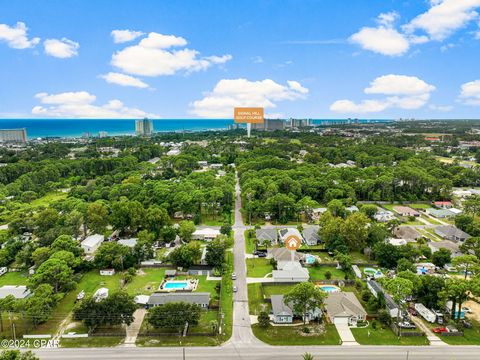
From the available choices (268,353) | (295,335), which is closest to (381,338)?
(295,335)

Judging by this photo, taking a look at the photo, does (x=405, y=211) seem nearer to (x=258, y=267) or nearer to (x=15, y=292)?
(x=258, y=267)

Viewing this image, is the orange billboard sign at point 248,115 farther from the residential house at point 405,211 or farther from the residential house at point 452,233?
the residential house at point 452,233

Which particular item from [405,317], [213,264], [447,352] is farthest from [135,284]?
[447,352]

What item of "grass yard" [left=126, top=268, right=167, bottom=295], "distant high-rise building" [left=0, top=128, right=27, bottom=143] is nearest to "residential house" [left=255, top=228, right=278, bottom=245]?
"grass yard" [left=126, top=268, right=167, bottom=295]

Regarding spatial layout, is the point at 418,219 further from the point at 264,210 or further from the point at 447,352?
the point at 447,352

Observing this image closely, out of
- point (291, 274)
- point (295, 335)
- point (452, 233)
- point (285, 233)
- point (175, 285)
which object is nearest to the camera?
point (295, 335)

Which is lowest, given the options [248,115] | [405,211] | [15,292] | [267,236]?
[15,292]
